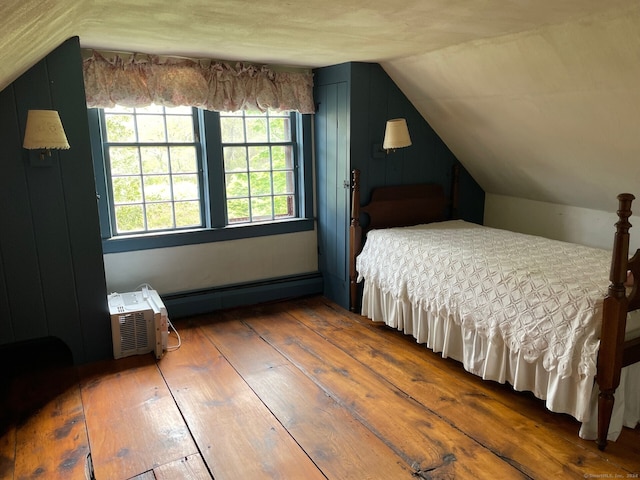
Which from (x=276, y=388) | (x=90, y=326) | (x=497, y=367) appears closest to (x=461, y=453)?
(x=497, y=367)

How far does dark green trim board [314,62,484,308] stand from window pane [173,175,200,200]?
1125 millimetres

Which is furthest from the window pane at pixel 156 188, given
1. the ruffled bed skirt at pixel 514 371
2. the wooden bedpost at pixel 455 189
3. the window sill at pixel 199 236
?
the wooden bedpost at pixel 455 189

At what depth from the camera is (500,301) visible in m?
2.72

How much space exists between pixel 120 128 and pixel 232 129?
0.89 meters

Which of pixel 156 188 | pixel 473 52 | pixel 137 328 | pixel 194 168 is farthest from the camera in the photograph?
pixel 194 168

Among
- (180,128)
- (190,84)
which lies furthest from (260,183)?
(190,84)

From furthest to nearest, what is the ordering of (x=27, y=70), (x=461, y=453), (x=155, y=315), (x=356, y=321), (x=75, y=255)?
(x=356, y=321), (x=155, y=315), (x=75, y=255), (x=27, y=70), (x=461, y=453)

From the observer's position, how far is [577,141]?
3.27 meters

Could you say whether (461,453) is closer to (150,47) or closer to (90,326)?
(90,326)

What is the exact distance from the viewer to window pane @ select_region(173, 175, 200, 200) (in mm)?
3924

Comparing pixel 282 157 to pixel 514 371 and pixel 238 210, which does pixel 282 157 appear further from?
pixel 514 371

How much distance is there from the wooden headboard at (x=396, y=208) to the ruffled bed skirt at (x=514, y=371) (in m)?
0.55

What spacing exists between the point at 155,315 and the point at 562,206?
11.1 feet

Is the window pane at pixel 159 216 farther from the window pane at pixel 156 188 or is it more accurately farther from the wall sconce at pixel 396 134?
the wall sconce at pixel 396 134
